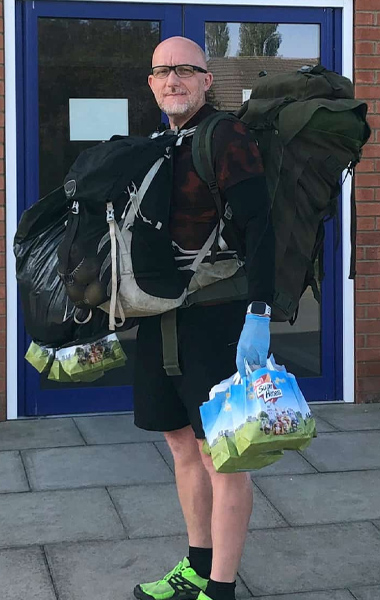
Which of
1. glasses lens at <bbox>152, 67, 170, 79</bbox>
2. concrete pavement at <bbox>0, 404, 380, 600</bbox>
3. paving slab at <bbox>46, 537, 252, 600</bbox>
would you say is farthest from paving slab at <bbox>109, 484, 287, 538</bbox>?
glasses lens at <bbox>152, 67, 170, 79</bbox>

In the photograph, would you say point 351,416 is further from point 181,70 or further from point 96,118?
point 181,70

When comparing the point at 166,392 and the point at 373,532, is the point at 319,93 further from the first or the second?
the point at 373,532

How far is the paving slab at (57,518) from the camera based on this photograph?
4.00m

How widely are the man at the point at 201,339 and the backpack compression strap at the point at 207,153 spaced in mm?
24

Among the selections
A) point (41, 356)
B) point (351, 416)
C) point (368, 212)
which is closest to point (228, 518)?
point (41, 356)

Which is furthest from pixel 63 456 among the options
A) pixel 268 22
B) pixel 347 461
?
pixel 268 22

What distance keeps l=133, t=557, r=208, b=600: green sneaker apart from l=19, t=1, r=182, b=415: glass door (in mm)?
2873

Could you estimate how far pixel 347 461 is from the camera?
201 inches

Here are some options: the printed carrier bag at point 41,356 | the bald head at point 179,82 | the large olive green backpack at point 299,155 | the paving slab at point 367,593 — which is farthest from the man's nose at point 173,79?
the paving slab at point 367,593

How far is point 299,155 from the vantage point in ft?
9.86

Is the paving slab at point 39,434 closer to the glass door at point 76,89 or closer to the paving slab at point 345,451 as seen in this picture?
the glass door at point 76,89

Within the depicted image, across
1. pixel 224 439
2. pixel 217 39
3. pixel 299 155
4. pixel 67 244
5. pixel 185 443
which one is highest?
pixel 217 39

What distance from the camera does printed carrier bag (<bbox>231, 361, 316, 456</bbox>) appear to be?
8.84ft

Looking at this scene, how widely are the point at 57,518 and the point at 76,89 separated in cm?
308
